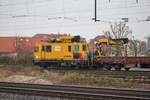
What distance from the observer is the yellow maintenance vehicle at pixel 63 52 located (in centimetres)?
3956

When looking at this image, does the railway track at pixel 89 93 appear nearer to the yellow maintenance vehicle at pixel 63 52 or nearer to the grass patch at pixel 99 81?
the grass patch at pixel 99 81

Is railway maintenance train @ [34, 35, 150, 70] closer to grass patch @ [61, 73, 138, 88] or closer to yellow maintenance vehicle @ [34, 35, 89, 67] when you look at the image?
yellow maintenance vehicle @ [34, 35, 89, 67]

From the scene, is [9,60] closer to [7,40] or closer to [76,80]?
[76,80]

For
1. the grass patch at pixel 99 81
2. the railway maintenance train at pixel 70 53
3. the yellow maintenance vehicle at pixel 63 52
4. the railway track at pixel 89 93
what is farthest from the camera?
the yellow maintenance vehicle at pixel 63 52

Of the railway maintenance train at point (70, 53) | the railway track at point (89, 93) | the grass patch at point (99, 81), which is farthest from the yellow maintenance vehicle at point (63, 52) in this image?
the railway track at point (89, 93)

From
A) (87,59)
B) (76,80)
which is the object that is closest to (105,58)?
(87,59)

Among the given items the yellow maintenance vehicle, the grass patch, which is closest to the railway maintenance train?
the yellow maintenance vehicle

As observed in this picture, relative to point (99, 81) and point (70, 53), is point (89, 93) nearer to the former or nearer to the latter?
point (99, 81)

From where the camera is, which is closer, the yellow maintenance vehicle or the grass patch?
the grass patch

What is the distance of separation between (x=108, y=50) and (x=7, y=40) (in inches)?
2647

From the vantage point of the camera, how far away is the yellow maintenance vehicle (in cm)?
3956

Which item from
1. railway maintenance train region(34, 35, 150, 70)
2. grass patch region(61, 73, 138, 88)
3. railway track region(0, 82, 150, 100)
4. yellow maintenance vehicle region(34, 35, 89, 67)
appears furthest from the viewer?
yellow maintenance vehicle region(34, 35, 89, 67)

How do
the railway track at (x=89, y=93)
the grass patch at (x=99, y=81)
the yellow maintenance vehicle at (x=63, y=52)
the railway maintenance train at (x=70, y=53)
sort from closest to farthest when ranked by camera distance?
the railway track at (x=89, y=93)
the grass patch at (x=99, y=81)
the railway maintenance train at (x=70, y=53)
the yellow maintenance vehicle at (x=63, y=52)

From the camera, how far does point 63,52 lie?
131 feet
